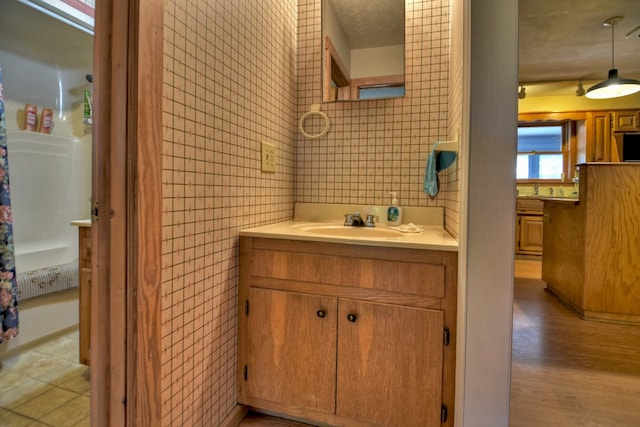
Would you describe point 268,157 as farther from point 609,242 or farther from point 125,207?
point 609,242

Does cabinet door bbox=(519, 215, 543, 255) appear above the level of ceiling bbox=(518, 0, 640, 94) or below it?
below

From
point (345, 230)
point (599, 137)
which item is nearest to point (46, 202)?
point (345, 230)

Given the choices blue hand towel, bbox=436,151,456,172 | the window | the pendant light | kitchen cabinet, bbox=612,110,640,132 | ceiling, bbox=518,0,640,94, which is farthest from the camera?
the window

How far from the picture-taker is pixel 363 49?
1.77 meters

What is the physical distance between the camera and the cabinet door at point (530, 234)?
4.62 metres

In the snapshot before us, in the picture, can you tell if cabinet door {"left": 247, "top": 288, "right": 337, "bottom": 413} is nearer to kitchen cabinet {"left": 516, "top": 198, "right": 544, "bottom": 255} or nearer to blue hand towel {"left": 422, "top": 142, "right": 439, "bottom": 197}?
blue hand towel {"left": 422, "top": 142, "right": 439, "bottom": 197}

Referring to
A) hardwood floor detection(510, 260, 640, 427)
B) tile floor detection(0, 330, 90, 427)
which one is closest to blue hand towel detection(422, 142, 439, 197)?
hardwood floor detection(510, 260, 640, 427)

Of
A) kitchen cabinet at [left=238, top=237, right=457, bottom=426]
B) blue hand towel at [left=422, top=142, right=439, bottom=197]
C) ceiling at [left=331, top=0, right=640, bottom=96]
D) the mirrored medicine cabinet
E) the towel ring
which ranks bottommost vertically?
kitchen cabinet at [left=238, top=237, right=457, bottom=426]

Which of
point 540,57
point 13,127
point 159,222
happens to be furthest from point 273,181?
point 540,57

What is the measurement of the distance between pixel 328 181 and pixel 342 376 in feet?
3.39

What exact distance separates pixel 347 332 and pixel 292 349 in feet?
0.79

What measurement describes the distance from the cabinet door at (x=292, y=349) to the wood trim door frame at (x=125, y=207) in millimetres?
460

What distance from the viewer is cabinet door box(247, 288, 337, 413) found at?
4.10 ft

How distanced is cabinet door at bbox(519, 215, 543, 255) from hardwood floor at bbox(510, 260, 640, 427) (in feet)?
7.20
